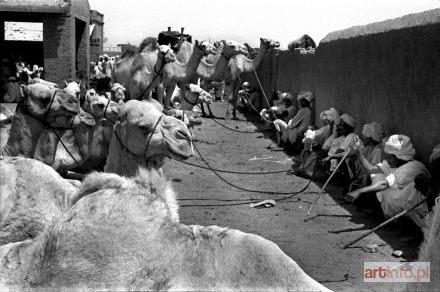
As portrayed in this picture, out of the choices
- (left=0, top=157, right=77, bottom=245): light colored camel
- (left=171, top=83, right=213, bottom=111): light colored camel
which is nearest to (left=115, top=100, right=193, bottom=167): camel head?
(left=0, top=157, right=77, bottom=245): light colored camel

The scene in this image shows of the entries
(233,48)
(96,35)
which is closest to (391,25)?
(233,48)

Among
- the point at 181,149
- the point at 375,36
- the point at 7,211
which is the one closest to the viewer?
the point at 7,211

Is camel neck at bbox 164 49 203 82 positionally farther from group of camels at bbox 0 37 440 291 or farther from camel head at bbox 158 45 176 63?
group of camels at bbox 0 37 440 291

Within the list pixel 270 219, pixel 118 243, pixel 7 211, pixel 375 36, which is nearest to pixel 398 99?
pixel 375 36

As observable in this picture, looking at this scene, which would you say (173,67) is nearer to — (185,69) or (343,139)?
(185,69)

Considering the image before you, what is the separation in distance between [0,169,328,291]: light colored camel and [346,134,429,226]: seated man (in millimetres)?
5462

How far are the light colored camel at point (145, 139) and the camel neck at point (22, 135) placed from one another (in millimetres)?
906

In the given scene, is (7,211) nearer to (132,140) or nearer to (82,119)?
(132,140)

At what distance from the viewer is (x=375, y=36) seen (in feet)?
35.1

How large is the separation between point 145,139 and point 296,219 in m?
3.77

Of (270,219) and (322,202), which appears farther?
(322,202)

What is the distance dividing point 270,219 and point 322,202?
1313 mm

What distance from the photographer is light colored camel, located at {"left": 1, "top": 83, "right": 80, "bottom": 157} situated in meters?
5.90

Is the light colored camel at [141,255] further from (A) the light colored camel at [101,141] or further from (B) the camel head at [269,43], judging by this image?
(B) the camel head at [269,43]
